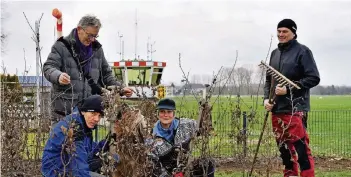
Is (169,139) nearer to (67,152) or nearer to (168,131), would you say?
(168,131)

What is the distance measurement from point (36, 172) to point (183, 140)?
163cm

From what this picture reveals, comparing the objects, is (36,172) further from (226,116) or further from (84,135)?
(226,116)

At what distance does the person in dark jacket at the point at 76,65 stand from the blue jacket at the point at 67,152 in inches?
23.0

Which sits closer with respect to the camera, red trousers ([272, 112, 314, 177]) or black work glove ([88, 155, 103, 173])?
black work glove ([88, 155, 103, 173])

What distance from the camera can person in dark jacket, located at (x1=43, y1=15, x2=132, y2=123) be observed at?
4574mm

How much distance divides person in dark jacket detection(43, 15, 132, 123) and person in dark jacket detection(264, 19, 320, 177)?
171cm

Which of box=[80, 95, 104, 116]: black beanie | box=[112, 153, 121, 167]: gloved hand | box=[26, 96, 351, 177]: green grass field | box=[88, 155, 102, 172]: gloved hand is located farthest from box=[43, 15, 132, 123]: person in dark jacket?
box=[26, 96, 351, 177]: green grass field

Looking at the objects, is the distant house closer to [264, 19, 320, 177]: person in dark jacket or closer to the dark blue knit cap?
the dark blue knit cap

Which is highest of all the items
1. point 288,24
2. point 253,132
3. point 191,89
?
point 288,24

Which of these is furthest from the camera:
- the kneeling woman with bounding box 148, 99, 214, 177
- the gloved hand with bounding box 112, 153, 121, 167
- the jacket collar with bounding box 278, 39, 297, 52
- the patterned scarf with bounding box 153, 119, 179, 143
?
the jacket collar with bounding box 278, 39, 297, 52

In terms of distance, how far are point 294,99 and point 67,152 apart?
2448 mm

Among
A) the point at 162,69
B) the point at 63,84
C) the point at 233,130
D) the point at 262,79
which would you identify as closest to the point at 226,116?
the point at 233,130

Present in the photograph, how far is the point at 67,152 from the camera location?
12.3ft

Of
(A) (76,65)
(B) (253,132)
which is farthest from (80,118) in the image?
(B) (253,132)
